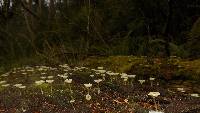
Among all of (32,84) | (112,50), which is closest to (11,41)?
(112,50)

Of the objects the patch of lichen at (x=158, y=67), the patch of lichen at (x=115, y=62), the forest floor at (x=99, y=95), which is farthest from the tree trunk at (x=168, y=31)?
the forest floor at (x=99, y=95)

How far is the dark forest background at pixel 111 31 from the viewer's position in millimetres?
12773

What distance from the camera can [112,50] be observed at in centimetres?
1338

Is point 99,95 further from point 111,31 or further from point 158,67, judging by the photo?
point 111,31

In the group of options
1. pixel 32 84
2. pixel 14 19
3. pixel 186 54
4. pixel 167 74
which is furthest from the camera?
pixel 14 19

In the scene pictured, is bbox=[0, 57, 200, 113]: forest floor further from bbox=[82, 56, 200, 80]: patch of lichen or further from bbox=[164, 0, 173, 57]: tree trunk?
bbox=[164, 0, 173, 57]: tree trunk

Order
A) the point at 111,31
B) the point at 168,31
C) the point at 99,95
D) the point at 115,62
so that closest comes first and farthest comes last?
the point at 99,95
the point at 115,62
the point at 168,31
the point at 111,31

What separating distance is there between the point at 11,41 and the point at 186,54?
35.3 ft

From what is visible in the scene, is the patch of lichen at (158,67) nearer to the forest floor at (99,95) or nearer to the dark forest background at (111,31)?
the forest floor at (99,95)

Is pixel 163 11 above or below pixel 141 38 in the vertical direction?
above

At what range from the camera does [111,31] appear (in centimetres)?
1552

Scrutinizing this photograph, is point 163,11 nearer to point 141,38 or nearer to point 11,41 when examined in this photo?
point 141,38

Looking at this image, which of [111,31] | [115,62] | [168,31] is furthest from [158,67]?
[111,31]

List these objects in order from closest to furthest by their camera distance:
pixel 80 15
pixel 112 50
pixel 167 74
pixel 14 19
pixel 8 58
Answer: pixel 167 74, pixel 112 50, pixel 80 15, pixel 8 58, pixel 14 19
